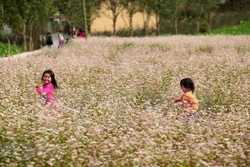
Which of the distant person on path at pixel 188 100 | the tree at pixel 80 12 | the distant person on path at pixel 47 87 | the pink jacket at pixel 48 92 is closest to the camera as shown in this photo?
the distant person on path at pixel 188 100

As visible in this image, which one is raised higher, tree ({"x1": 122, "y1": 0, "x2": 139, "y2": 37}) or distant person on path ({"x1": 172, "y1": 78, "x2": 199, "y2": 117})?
tree ({"x1": 122, "y1": 0, "x2": 139, "y2": 37})

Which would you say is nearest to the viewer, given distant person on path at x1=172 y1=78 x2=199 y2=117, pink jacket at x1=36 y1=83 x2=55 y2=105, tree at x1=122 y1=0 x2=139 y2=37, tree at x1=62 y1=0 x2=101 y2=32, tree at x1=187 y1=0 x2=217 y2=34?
distant person on path at x1=172 y1=78 x2=199 y2=117

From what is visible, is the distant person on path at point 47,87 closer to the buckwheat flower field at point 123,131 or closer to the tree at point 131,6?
the buckwheat flower field at point 123,131

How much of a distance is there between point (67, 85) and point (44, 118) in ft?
16.1

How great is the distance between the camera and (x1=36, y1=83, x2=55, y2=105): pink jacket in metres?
9.27

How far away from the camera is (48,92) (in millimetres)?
9641

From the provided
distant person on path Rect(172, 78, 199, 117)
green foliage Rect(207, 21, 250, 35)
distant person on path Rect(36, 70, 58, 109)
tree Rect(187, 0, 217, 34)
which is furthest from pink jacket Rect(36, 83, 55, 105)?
tree Rect(187, 0, 217, 34)

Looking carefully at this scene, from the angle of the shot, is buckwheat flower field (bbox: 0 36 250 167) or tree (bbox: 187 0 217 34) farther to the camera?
tree (bbox: 187 0 217 34)

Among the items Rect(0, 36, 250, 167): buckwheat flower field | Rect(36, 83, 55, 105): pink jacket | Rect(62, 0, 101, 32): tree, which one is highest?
Rect(62, 0, 101, 32): tree

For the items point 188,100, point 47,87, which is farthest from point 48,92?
point 188,100

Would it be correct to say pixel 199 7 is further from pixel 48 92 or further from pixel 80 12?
pixel 48 92

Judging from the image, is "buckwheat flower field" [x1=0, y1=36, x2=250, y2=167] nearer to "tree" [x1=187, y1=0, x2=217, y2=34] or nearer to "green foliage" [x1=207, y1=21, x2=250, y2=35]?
"green foliage" [x1=207, y1=21, x2=250, y2=35]

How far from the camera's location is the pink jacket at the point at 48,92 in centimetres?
927

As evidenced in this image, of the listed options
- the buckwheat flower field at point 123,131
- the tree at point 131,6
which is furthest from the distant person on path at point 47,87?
the tree at point 131,6
